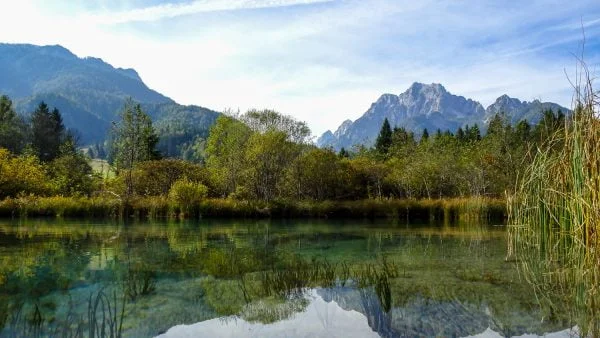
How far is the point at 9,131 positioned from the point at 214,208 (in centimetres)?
3794

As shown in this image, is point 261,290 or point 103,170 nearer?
point 261,290

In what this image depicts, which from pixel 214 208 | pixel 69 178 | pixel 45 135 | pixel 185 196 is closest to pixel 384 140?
pixel 214 208

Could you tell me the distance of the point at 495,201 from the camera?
28344 mm

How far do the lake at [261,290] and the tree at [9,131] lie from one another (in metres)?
44.8

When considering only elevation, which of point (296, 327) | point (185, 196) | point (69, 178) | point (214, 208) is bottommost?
point (296, 327)

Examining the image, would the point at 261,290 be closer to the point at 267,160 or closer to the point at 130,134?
the point at 267,160

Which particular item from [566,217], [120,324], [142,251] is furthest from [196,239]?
[566,217]

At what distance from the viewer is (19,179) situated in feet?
98.5

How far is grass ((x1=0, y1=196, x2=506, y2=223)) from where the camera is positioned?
90.3 feet

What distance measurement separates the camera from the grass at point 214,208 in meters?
27.5

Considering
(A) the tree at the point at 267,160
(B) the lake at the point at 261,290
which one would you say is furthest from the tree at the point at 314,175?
(B) the lake at the point at 261,290

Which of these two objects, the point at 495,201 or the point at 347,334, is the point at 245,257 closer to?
the point at 347,334

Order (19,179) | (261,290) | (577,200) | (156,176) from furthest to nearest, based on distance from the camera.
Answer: (156,176) → (19,179) → (261,290) → (577,200)

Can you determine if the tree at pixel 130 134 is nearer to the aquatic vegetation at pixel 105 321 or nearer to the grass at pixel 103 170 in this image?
the grass at pixel 103 170
